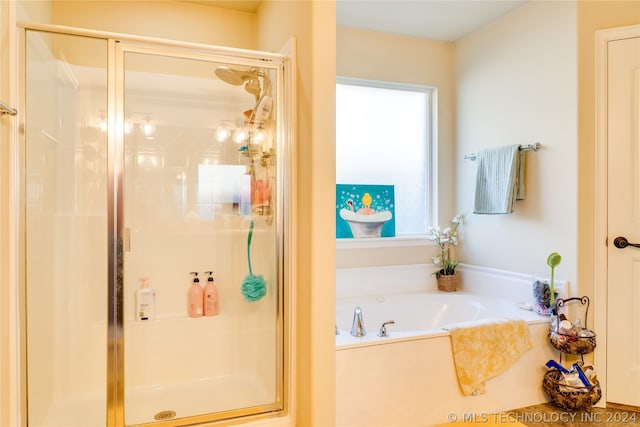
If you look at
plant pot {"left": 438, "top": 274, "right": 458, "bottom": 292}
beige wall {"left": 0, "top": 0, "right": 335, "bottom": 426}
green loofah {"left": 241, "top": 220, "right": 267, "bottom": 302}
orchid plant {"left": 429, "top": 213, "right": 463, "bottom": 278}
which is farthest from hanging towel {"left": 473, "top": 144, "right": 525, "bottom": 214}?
green loofah {"left": 241, "top": 220, "right": 267, "bottom": 302}

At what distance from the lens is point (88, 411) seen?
198 cm

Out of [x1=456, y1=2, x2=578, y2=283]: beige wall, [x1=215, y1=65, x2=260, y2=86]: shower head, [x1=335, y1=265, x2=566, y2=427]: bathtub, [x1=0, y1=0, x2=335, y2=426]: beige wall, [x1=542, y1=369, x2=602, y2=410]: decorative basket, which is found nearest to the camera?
[x1=0, y1=0, x2=335, y2=426]: beige wall

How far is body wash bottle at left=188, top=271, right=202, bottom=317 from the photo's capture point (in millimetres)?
2408

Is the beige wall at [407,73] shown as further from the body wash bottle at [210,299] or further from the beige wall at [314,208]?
the beige wall at [314,208]

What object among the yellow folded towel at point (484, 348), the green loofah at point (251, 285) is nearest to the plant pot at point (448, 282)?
the yellow folded towel at point (484, 348)

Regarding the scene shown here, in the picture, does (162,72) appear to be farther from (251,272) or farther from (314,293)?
(314,293)

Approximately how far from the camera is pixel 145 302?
7.41 ft

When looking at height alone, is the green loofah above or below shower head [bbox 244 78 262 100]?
below

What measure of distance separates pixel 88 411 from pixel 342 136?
2.46 metres

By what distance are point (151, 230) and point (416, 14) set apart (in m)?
2.50

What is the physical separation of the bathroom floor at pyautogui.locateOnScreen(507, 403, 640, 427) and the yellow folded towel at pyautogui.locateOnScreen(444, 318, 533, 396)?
12.2 inches

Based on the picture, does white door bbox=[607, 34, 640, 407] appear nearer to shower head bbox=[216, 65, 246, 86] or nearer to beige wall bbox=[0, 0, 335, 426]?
beige wall bbox=[0, 0, 335, 426]

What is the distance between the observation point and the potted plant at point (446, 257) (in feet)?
10.7

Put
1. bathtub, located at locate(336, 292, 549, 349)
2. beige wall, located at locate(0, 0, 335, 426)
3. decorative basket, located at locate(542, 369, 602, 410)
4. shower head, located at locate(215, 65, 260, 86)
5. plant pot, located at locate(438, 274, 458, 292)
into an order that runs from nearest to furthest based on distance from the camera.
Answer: beige wall, located at locate(0, 0, 335, 426) → shower head, located at locate(215, 65, 260, 86) → decorative basket, located at locate(542, 369, 602, 410) → bathtub, located at locate(336, 292, 549, 349) → plant pot, located at locate(438, 274, 458, 292)
